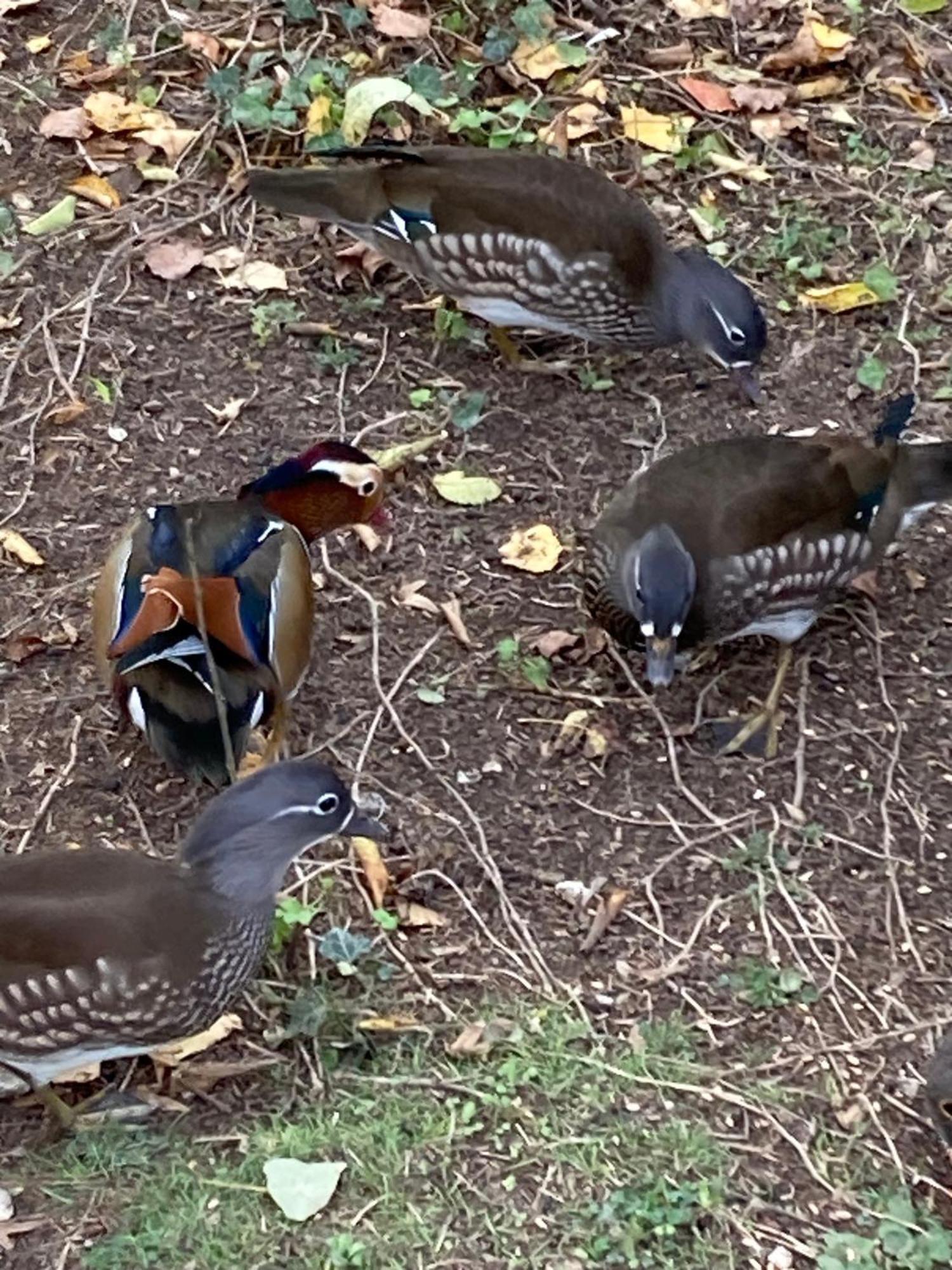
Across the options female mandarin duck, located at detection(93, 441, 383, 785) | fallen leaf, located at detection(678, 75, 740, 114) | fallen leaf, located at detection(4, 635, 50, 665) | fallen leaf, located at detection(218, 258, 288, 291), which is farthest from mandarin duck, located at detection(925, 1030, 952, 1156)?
fallen leaf, located at detection(678, 75, 740, 114)

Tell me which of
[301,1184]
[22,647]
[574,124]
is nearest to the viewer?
[301,1184]

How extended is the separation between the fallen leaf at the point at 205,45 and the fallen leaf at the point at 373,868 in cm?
273

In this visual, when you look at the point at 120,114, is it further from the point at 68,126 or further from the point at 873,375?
the point at 873,375

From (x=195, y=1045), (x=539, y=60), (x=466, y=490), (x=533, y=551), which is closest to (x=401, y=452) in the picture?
(x=466, y=490)

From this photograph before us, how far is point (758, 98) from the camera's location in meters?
5.50

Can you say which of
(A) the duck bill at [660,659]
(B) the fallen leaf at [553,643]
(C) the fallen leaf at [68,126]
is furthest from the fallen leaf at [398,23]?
(A) the duck bill at [660,659]

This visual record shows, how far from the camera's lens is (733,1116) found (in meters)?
3.30

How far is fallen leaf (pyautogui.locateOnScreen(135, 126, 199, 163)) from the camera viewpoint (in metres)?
5.25

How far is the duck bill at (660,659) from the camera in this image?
3.88m

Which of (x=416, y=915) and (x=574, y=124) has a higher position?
(x=574, y=124)

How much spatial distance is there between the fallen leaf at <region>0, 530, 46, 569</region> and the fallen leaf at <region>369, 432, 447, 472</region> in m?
0.85

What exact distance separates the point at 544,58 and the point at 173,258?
1.36 meters

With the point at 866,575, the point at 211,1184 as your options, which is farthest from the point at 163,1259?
Result: the point at 866,575

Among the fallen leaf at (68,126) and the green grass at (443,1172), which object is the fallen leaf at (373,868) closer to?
the green grass at (443,1172)
